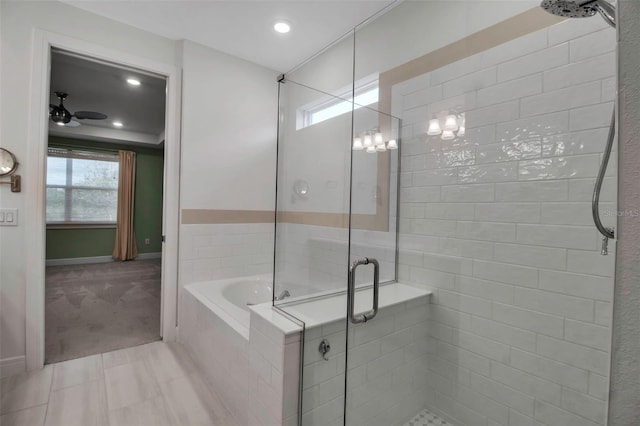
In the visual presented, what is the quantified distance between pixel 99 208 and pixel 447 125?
21.7 feet

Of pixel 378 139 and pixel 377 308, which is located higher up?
pixel 378 139

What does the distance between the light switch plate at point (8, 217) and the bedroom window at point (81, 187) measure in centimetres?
433

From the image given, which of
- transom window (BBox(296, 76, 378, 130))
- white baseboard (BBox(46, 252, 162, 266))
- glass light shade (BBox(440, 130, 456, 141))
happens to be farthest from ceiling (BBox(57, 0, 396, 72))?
white baseboard (BBox(46, 252, 162, 266))

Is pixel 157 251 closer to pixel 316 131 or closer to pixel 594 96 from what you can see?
pixel 316 131

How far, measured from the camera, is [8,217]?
205 centimetres

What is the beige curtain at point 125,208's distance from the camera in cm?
598

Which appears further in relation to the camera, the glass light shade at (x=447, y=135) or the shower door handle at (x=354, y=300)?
the glass light shade at (x=447, y=135)

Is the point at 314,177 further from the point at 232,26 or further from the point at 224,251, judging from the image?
the point at 232,26

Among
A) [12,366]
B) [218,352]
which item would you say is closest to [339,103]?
[218,352]

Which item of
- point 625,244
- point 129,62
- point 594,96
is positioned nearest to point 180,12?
point 129,62

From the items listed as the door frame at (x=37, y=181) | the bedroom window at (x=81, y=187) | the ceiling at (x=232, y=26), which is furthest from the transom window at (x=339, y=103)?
the bedroom window at (x=81, y=187)

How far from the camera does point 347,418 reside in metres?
1.48

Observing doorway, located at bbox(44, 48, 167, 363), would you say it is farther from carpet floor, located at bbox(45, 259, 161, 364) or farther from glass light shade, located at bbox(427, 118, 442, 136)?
glass light shade, located at bbox(427, 118, 442, 136)

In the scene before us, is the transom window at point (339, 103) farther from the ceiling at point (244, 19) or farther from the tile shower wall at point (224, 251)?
the tile shower wall at point (224, 251)
